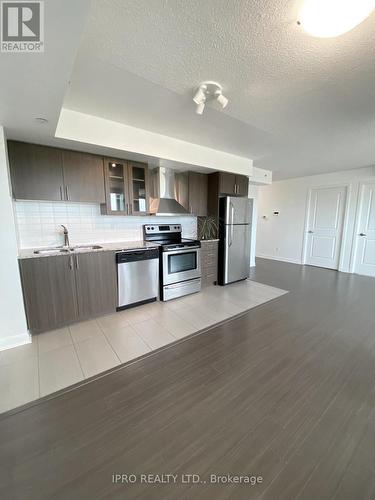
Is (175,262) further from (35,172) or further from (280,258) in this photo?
(280,258)

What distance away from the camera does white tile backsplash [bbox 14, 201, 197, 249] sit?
2.77 m

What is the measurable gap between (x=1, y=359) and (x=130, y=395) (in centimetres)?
143

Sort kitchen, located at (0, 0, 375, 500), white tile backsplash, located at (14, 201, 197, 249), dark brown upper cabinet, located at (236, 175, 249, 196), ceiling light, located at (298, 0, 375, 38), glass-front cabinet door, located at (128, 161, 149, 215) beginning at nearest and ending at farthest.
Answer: ceiling light, located at (298, 0, 375, 38), kitchen, located at (0, 0, 375, 500), white tile backsplash, located at (14, 201, 197, 249), glass-front cabinet door, located at (128, 161, 149, 215), dark brown upper cabinet, located at (236, 175, 249, 196)

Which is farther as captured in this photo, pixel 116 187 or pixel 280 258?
pixel 280 258

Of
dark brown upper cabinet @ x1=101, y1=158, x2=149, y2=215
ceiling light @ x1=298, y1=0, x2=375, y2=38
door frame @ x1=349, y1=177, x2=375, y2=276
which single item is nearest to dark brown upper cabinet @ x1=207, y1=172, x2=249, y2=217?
dark brown upper cabinet @ x1=101, y1=158, x2=149, y2=215

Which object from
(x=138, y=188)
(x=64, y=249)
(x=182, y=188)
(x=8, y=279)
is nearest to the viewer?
(x=8, y=279)

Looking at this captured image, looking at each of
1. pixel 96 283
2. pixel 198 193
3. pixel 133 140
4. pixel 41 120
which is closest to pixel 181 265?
pixel 96 283

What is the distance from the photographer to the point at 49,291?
2.48 metres

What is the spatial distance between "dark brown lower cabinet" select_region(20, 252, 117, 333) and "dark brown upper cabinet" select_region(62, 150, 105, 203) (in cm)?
82

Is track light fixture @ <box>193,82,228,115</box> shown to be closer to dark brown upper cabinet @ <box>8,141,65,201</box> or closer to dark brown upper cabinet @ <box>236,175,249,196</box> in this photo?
dark brown upper cabinet @ <box>8,141,65,201</box>

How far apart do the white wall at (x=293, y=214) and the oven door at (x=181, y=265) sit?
12.6 feet

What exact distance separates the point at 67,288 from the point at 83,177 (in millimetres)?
1486

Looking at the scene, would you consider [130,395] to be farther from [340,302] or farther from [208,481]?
[340,302]

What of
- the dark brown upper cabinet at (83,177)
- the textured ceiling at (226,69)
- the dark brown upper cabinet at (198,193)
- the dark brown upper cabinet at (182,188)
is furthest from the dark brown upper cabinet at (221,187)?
the dark brown upper cabinet at (83,177)
